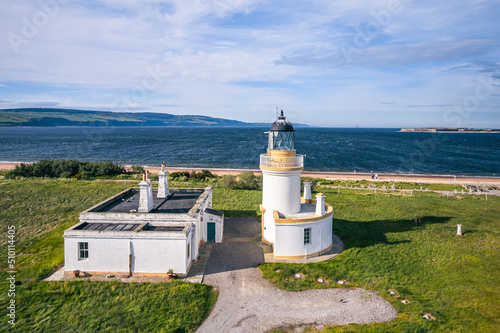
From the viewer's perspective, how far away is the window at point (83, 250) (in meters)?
13.2

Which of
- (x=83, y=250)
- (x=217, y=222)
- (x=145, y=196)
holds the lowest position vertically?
(x=83, y=250)

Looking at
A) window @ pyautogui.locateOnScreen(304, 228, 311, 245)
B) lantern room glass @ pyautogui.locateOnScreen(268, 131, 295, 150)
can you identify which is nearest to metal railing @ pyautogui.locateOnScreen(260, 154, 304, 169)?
lantern room glass @ pyautogui.locateOnScreen(268, 131, 295, 150)

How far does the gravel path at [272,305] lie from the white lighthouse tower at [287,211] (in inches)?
92.0

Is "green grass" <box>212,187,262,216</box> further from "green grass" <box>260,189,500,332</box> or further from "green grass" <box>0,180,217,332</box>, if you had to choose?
"green grass" <box>0,180,217,332</box>

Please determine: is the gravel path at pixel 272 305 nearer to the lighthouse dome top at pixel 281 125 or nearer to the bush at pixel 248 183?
the lighthouse dome top at pixel 281 125

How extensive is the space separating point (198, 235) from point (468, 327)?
1136 cm

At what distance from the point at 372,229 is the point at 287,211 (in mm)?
6959

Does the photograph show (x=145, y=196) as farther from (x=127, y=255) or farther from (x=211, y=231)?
(x=211, y=231)

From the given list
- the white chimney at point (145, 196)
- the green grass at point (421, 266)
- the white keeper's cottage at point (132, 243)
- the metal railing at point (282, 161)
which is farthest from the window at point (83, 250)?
the metal railing at point (282, 161)

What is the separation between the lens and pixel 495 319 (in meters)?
10.4

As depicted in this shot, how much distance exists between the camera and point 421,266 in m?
14.4

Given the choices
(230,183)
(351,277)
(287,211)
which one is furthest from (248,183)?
(351,277)

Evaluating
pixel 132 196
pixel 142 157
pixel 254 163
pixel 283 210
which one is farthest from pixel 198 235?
pixel 142 157

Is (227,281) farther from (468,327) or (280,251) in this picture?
(468,327)
